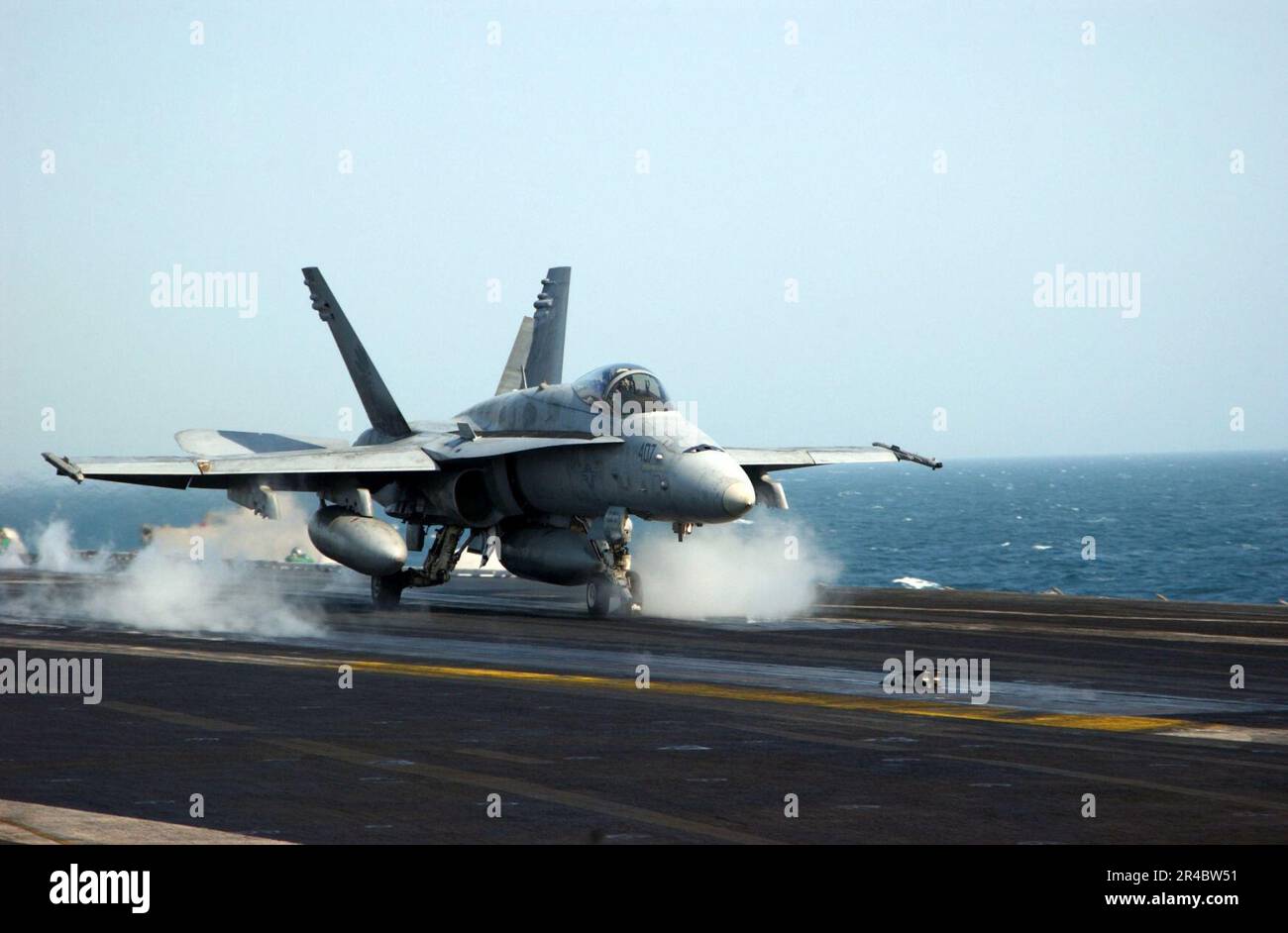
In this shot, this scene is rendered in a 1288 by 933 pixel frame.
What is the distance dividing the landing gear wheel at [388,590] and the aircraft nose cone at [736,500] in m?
9.45

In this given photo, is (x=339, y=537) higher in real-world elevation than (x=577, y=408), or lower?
lower

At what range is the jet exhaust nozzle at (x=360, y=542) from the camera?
2939 centimetres

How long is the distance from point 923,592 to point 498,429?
14083 millimetres

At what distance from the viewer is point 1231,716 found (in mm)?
16188

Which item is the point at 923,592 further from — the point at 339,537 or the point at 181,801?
the point at 181,801

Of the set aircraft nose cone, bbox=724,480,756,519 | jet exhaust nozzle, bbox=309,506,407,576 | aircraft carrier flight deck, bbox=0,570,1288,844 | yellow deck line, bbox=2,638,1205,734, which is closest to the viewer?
aircraft carrier flight deck, bbox=0,570,1288,844

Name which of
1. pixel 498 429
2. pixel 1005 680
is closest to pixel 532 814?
pixel 1005 680

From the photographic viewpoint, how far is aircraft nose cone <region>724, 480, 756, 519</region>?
2541cm

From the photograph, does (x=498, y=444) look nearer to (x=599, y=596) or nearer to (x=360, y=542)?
(x=360, y=542)

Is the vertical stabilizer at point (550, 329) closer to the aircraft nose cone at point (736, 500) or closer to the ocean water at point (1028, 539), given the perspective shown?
the aircraft nose cone at point (736, 500)

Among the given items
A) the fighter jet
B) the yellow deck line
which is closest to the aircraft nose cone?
the fighter jet

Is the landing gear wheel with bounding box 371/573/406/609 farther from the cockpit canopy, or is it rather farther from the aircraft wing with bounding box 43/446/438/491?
the cockpit canopy

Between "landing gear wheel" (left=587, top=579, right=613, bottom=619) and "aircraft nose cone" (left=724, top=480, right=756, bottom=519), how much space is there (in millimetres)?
4221
